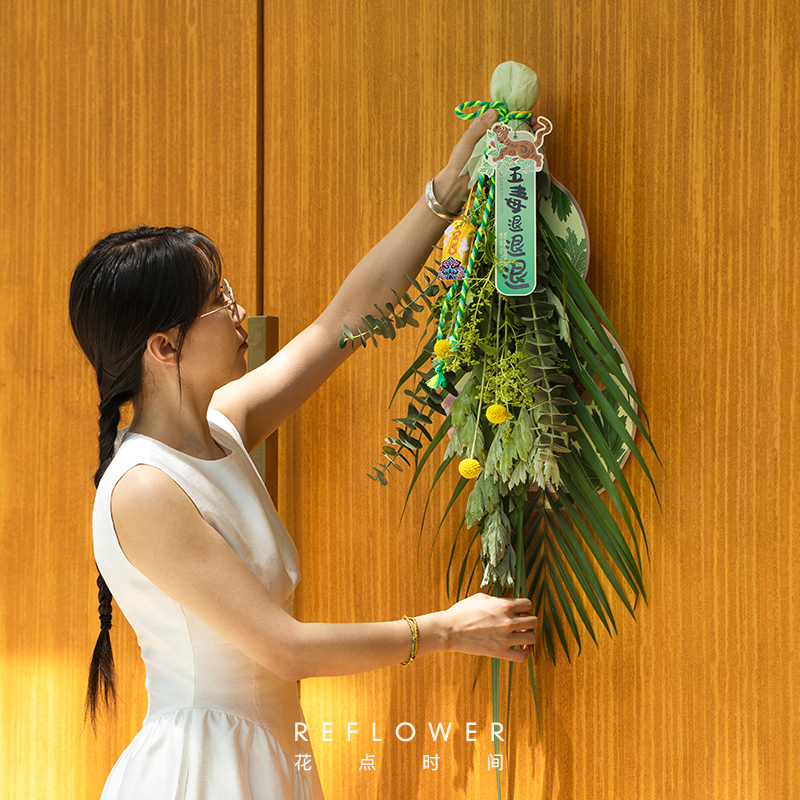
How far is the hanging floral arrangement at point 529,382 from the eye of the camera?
0.95 m

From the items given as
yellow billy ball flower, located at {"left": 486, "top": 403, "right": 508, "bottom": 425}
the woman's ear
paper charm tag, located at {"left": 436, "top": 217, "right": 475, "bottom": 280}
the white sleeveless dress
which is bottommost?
the white sleeveless dress

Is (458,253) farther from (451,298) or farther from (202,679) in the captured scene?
(202,679)

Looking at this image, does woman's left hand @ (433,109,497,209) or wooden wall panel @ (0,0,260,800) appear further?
wooden wall panel @ (0,0,260,800)

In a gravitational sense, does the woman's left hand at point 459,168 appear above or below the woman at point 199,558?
above

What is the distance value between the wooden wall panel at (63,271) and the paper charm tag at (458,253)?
1.42ft

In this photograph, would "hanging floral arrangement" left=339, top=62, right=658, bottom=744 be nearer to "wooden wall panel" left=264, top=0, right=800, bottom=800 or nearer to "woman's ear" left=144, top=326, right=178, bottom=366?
"wooden wall panel" left=264, top=0, right=800, bottom=800

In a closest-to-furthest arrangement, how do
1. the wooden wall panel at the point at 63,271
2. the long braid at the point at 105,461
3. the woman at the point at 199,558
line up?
the woman at the point at 199,558
the long braid at the point at 105,461
the wooden wall panel at the point at 63,271

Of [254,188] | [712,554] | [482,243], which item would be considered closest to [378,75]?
[254,188]

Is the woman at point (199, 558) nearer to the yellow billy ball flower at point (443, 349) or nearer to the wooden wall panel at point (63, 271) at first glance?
the yellow billy ball flower at point (443, 349)

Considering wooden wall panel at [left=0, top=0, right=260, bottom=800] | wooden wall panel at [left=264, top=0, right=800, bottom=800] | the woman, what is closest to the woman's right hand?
the woman

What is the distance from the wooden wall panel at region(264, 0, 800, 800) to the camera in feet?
3.10

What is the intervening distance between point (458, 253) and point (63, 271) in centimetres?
69

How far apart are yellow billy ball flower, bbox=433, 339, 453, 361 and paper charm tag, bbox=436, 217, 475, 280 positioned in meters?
0.08

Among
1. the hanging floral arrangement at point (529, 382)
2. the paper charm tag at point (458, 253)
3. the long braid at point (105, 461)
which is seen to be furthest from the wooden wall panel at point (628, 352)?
the long braid at point (105, 461)
